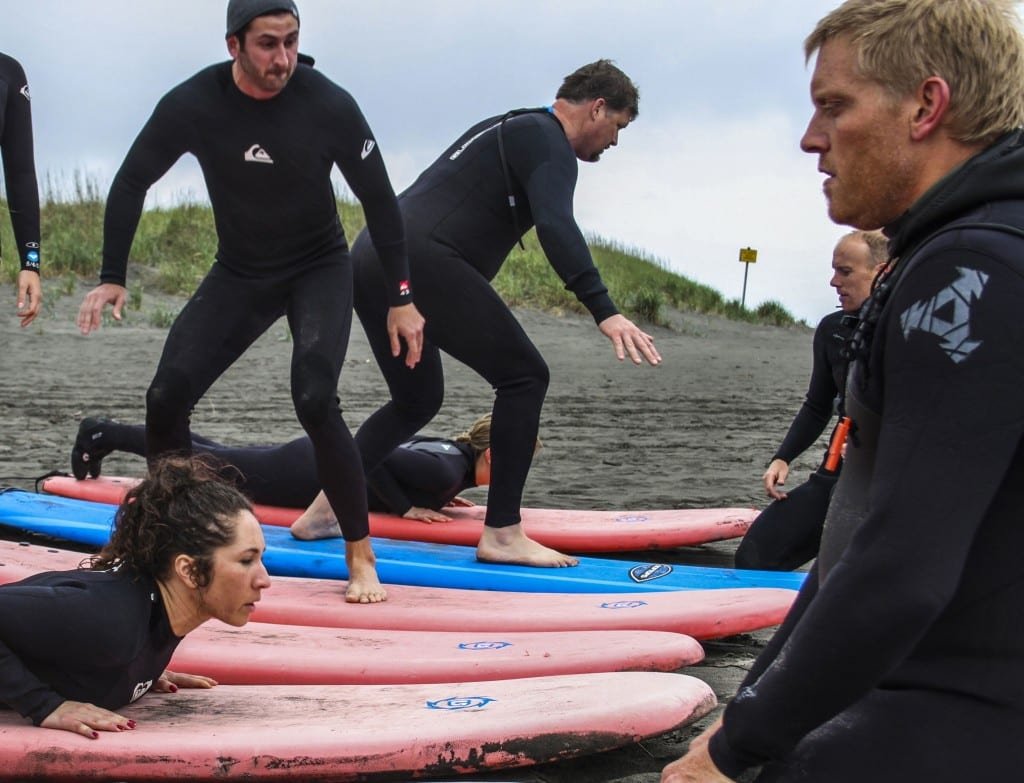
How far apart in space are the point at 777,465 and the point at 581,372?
9877mm

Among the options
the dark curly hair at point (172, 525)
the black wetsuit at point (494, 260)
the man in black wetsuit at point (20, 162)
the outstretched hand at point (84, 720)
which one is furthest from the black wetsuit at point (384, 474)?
the outstretched hand at point (84, 720)

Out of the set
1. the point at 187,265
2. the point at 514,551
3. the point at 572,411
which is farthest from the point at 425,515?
the point at 187,265

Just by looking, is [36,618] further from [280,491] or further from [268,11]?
[280,491]

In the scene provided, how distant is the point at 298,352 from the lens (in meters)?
3.92

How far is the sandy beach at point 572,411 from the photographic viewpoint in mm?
6324

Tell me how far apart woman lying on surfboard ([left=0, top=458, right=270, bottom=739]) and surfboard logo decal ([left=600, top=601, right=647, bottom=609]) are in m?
1.35

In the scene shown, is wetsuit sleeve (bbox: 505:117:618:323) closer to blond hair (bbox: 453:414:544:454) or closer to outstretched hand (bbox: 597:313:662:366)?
outstretched hand (bbox: 597:313:662:366)

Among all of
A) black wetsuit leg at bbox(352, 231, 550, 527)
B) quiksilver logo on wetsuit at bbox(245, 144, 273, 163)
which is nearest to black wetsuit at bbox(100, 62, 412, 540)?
quiksilver logo on wetsuit at bbox(245, 144, 273, 163)

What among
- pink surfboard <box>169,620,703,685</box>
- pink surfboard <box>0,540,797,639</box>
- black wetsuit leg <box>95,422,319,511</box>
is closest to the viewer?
pink surfboard <box>169,620,703,685</box>

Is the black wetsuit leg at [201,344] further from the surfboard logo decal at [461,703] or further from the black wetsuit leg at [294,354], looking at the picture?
the surfboard logo decal at [461,703]

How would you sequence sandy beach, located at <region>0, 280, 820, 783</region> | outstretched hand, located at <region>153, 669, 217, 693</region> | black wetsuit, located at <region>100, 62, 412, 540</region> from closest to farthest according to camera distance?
1. outstretched hand, located at <region>153, 669, 217, 693</region>
2. black wetsuit, located at <region>100, 62, 412, 540</region>
3. sandy beach, located at <region>0, 280, 820, 783</region>

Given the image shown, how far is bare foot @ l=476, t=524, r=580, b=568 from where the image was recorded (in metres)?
4.55

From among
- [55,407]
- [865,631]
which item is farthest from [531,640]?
[55,407]

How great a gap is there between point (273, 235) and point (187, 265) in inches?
566
